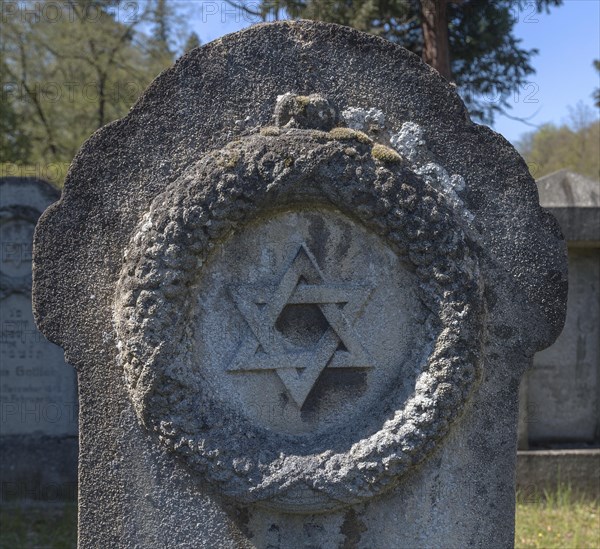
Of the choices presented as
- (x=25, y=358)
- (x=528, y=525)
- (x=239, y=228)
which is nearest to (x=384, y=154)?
(x=239, y=228)

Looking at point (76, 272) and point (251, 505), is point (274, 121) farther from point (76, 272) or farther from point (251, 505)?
point (251, 505)

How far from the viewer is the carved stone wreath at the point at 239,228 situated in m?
2.29

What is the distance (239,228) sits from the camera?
2385 mm

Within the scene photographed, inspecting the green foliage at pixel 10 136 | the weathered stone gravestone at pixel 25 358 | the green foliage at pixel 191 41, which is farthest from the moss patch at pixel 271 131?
the green foliage at pixel 191 41

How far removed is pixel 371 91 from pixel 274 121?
347mm

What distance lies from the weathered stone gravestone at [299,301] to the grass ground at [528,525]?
2.08 metres

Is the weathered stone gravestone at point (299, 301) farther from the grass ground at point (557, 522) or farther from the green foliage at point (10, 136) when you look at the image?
the green foliage at point (10, 136)

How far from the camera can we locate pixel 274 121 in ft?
7.90

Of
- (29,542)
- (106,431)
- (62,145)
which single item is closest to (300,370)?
(106,431)

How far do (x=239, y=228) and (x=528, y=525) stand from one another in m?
3.22

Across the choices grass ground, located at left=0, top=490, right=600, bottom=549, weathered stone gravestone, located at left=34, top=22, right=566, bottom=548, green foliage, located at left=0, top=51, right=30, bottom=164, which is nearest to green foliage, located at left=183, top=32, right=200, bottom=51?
green foliage, located at left=0, top=51, right=30, bottom=164

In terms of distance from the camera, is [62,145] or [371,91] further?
[62,145]

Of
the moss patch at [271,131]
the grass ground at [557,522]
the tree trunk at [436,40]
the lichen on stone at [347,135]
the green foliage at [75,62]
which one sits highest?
the green foliage at [75,62]

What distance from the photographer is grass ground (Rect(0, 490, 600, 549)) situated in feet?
14.0
